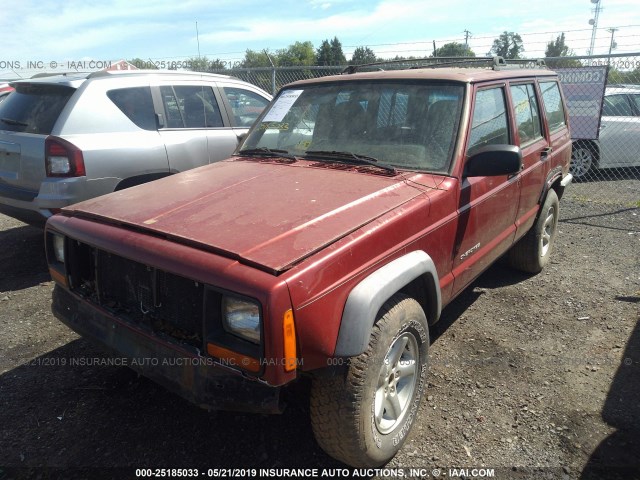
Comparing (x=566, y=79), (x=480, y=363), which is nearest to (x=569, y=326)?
(x=480, y=363)

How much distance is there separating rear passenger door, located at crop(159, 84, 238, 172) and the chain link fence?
4133mm

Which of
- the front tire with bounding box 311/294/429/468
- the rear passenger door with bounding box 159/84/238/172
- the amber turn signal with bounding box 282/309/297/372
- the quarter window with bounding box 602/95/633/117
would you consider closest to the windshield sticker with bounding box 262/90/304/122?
the rear passenger door with bounding box 159/84/238/172

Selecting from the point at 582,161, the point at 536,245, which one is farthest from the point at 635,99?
the point at 536,245

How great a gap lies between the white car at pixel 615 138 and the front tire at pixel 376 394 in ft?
26.7

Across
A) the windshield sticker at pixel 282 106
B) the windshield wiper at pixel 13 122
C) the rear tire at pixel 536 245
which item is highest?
the windshield sticker at pixel 282 106

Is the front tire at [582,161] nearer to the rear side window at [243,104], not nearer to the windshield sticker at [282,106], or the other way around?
the rear side window at [243,104]

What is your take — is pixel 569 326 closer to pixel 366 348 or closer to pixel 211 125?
pixel 366 348

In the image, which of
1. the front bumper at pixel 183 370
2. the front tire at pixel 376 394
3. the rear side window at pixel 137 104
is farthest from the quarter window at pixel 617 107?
the front bumper at pixel 183 370

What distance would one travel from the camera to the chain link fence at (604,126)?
7.89m

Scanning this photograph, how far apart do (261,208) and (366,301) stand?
30.5 inches

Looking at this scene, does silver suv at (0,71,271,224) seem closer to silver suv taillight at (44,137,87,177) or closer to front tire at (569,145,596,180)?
silver suv taillight at (44,137,87,177)

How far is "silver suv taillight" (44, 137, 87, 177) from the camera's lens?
443cm

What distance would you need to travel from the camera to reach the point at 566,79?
8156mm

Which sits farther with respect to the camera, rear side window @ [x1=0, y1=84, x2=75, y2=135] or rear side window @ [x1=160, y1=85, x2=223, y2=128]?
rear side window @ [x1=160, y1=85, x2=223, y2=128]
